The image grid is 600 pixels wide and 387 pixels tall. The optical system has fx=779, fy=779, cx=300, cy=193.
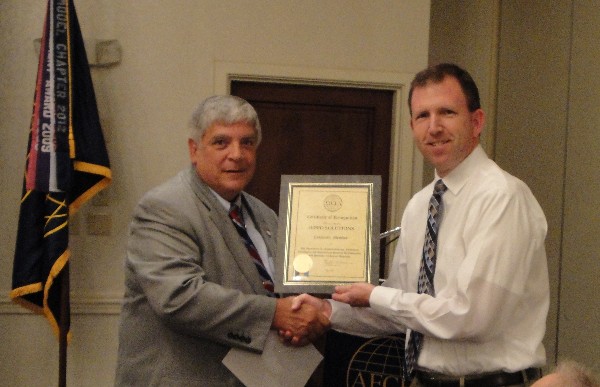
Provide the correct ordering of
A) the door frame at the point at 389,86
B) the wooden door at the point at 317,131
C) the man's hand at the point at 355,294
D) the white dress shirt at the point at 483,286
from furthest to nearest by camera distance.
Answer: the wooden door at the point at 317,131 < the door frame at the point at 389,86 < the man's hand at the point at 355,294 < the white dress shirt at the point at 483,286

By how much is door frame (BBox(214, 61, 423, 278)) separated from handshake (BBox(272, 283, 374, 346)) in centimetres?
209

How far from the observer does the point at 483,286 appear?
6.17ft

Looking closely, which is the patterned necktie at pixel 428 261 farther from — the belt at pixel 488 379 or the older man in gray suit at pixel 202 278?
the older man in gray suit at pixel 202 278

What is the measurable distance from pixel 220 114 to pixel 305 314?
639mm

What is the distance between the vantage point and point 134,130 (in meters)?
4.14

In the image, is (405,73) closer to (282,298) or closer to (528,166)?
(528,166)

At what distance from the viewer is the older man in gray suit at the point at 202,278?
2.13 m

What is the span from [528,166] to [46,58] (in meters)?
2.77

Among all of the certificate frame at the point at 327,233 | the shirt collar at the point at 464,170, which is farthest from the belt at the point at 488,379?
the shirt collar at the point at 464,170

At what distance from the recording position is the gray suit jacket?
83.4 inches

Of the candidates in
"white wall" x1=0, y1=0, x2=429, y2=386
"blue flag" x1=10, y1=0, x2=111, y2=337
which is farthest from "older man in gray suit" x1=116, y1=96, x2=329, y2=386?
"white wall" x1=0, y1=0, x2=429, y2=386

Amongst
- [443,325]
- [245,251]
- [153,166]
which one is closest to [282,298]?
[245,251]

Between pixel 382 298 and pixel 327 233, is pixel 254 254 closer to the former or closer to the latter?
pixel 327 233

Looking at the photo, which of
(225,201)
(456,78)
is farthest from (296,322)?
(456,78)
